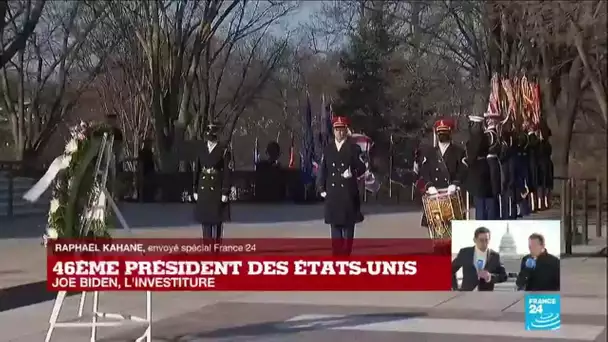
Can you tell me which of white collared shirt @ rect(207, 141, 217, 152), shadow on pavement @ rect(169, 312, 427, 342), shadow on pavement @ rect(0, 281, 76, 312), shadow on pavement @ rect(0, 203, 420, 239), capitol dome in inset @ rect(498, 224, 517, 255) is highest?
white collared shirt @ rect(207, 141, 217, 152)

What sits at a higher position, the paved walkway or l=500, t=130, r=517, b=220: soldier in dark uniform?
l=500, t=130, r=517, b=220: soldier in dark uniform

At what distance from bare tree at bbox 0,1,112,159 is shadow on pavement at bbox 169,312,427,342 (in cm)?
1116

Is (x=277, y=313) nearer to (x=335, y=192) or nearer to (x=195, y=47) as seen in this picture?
(x=335, y=192)

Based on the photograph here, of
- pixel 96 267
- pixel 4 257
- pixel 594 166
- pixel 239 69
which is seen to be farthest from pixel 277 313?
pixel 239 69

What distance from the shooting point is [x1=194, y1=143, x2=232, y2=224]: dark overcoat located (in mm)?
9914

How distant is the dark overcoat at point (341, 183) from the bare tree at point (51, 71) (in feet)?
30.7

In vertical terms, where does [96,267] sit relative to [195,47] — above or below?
below

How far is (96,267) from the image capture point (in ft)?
16.9

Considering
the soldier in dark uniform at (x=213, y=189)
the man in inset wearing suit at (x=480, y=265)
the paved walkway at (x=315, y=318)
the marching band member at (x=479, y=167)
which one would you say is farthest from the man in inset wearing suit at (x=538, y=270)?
the soldier in dark uniform at (x=213, y=189)

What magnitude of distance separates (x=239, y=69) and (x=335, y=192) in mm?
16212

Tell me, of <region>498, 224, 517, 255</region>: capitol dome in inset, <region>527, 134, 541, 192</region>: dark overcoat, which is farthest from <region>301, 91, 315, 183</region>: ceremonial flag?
<region>498, 224, 517, 255</region>: capitol dome in inset

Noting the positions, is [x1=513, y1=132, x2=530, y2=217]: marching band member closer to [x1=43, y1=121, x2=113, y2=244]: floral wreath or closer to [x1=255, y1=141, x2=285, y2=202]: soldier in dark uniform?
[x1=43, y1=121, x2=113, y2=244]: floral wreath

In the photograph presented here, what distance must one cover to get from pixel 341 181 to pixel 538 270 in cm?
558

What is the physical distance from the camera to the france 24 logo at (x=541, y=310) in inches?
136
